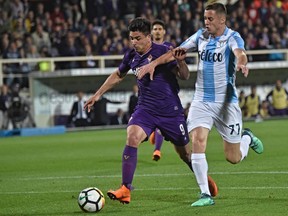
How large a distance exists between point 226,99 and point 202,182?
1162 mm

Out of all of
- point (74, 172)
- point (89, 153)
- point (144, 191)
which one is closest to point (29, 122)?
point (89, 153)

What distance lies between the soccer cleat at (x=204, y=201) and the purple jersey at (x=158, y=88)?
1261 mm

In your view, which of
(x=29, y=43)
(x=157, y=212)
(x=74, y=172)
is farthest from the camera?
(x=29, y=43)

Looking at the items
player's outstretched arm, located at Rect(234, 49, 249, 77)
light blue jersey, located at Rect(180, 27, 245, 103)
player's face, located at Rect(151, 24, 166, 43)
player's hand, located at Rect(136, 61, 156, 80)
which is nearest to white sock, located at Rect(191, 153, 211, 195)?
light blue jersey, located at Rect(180, 27, 245, 103)

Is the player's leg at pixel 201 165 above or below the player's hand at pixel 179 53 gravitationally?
below

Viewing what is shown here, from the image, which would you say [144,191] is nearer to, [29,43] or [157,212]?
[157,212]

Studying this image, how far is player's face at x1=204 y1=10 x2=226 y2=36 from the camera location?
1033 centimetres

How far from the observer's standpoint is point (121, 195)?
9.91 m

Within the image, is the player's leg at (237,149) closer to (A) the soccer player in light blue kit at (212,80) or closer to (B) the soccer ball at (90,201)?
(A) the soccer player in light blue kit at (212,80)

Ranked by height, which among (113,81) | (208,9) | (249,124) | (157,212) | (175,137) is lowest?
(249,124)

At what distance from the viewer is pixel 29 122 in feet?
98.2

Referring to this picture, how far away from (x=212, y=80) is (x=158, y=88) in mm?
736

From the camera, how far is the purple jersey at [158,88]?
A: 10719 millimetres

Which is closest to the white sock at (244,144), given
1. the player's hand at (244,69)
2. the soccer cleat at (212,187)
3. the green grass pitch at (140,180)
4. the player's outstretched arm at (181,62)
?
the green grass pitch at (140,180)
